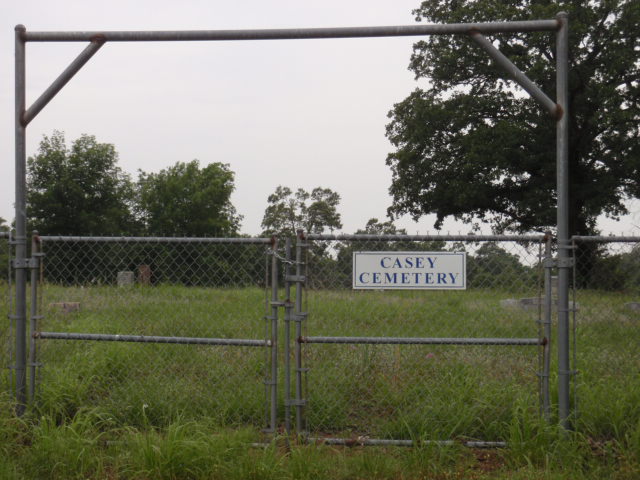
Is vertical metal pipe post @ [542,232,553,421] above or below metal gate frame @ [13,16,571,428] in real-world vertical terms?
below

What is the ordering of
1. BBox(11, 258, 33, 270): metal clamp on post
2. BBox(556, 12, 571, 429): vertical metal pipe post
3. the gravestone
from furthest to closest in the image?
the gravestone, BBox(11, 258, 33, 270): metal clamp on post, BBox(556, 12, 571, 429): vertical metal pipe post

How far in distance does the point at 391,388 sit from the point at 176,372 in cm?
253

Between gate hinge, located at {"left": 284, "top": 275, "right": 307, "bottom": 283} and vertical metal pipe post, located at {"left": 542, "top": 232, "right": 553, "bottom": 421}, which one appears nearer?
vertical metal pipe post, located at {"left": 542, "top": 232, "right": 553, "bottom": 421}

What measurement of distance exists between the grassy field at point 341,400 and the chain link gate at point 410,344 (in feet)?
0.07

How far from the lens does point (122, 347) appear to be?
24.2ft

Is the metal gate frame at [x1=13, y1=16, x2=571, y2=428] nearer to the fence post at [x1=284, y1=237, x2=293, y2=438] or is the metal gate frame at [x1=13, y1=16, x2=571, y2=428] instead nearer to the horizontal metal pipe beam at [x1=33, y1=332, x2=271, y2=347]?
the horizontal metal pipe beam at [x1=33, y1=332, x2=271, y2=347]

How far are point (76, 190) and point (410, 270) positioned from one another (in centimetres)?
5097

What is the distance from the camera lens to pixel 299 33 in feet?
17.4

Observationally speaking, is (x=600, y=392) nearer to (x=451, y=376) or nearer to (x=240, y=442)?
(x=451, y=376)

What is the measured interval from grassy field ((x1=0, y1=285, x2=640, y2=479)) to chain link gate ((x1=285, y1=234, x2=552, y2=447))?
0.02m

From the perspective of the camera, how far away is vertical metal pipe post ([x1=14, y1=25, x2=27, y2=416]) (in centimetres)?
560

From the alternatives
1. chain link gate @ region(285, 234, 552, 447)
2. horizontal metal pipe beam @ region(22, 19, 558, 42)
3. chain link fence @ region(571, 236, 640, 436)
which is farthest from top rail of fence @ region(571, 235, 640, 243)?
horizontal metal pipe beam @ region(22, 19, 558, 42)

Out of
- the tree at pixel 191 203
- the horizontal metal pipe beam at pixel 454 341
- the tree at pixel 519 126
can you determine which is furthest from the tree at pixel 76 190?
the horizontal metal pipe beam at pixel 454 341

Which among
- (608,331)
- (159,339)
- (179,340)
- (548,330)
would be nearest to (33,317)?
(159,339)
